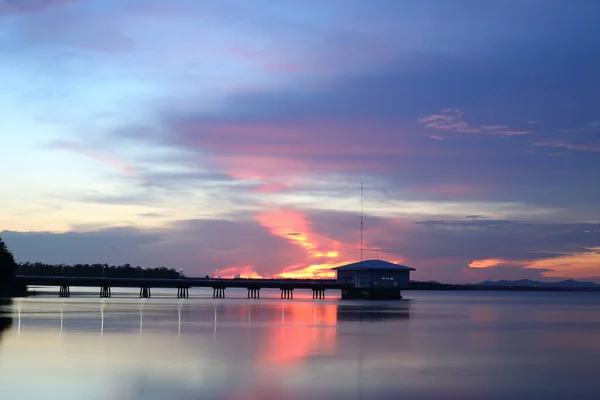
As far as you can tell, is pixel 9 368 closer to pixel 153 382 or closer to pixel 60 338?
pixel 153 382

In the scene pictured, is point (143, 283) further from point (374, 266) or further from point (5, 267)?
point (374, 266)

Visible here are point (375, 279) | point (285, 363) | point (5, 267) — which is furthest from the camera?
point (375, 279)

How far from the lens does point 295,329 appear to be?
6769 centimetres

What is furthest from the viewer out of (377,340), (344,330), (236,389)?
(344,330)

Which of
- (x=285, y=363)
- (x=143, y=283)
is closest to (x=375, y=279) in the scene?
(x=143, y=283)

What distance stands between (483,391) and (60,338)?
31.0m

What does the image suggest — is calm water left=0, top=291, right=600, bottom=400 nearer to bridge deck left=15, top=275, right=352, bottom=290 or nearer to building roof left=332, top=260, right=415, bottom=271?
building roof left=332, top=260, right=415, bottom=271

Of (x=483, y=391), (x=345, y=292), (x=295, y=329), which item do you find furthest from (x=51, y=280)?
(x=483, y=391)

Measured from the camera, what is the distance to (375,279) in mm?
163125

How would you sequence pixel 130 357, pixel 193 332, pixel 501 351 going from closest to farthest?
1. pixel 130 357
2. pixel 501 351
3. pixel 193 332

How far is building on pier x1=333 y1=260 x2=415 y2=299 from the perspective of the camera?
162875 millimetres

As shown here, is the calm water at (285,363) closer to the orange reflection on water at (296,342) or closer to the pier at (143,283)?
the orange reflection on water at (296,342)

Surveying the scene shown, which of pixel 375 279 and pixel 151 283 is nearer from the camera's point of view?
pixel 375 279

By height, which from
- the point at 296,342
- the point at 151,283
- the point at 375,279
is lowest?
the point at 296,342
